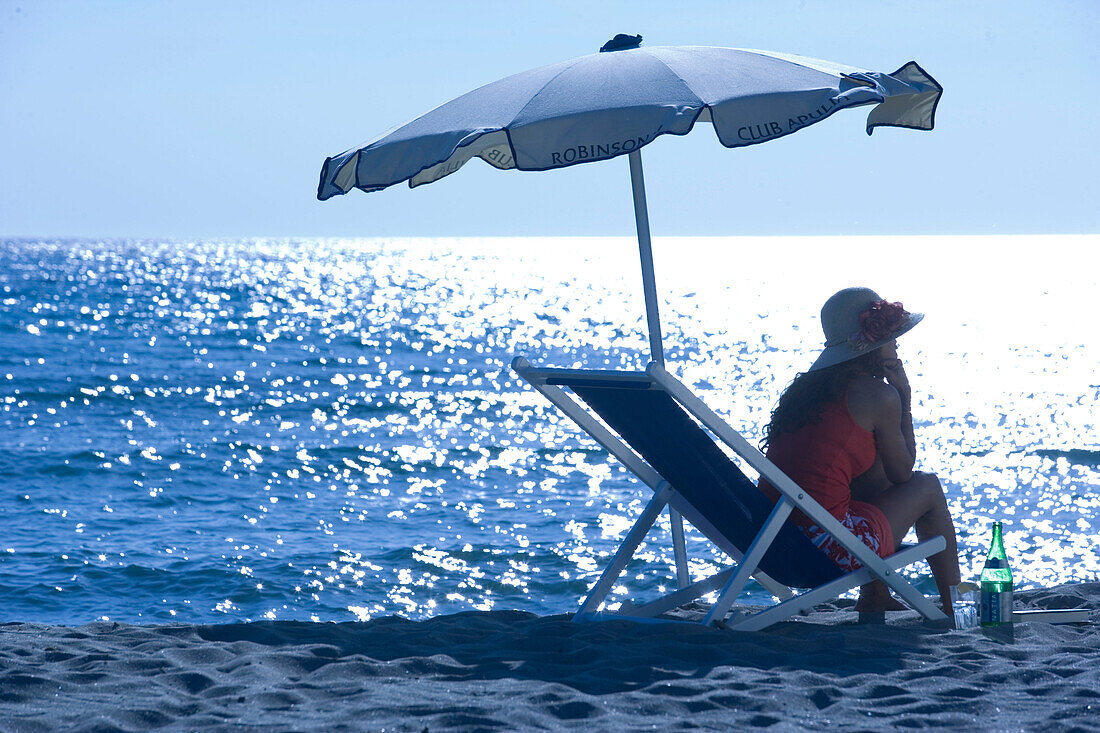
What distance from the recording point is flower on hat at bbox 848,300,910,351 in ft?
13.9

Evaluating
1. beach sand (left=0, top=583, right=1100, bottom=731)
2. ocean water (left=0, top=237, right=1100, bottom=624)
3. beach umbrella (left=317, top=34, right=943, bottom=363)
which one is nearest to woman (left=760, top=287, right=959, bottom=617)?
beach sand (left=0, top=583, right=1100, bottom=731)

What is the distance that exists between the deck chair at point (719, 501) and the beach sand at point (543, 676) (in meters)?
0.18

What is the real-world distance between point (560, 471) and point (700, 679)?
9.47 m

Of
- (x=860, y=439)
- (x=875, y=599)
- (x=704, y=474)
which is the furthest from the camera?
(x=875, y=599)

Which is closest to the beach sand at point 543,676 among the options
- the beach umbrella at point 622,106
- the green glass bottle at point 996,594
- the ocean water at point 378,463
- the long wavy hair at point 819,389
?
the green glass bottle at point 996,594

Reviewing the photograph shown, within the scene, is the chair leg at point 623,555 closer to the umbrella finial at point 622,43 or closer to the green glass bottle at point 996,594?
the green glass bottle at point 996,594

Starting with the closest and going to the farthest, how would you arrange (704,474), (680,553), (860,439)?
(704,474)
(860,439)
(680,553)

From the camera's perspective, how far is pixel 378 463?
13.7m

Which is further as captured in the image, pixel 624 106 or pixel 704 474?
pixel 704 474

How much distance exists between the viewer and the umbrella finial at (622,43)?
443 centimetres

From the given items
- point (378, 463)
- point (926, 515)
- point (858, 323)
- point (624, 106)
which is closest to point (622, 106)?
point (624, 106)

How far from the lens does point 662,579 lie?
7.97 metres

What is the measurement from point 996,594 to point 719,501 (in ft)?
3.44

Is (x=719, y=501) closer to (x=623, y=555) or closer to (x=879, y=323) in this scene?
(x=623, y=555)
